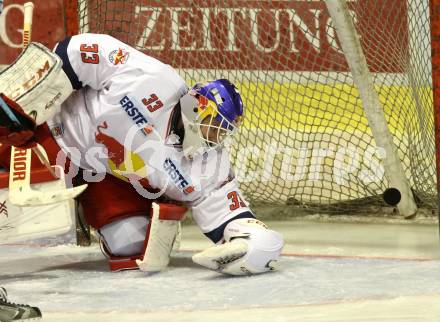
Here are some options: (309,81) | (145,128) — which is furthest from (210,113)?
(309,81)

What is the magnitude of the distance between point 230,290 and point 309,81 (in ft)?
5.91

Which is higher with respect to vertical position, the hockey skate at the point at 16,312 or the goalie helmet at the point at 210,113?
the goalie helmet at the point at 210,113

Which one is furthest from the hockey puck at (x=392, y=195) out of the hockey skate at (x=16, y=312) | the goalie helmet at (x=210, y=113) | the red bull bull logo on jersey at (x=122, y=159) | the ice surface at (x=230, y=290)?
the hockey skate at (x=16, y=312)

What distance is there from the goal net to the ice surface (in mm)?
659

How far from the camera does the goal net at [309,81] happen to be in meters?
3.93

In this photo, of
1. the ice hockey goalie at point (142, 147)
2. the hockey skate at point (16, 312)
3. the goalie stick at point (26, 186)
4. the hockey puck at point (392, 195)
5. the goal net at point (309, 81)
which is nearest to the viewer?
the hockey skate at point (16, 312)

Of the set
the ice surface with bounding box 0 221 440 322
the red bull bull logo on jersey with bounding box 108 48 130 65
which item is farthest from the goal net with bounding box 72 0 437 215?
the ice surface with bounding box 0 221 440 322

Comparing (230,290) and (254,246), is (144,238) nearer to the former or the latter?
(254,246)

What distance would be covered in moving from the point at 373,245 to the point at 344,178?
0.67 meters

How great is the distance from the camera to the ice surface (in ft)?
8.57

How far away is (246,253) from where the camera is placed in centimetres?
310

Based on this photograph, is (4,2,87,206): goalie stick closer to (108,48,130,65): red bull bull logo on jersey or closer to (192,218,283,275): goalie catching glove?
(108,48,130,65): red bull bull logo on jersey

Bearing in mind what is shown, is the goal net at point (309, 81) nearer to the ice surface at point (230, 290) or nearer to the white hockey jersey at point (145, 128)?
the white hockey jersey at point (145, 128)

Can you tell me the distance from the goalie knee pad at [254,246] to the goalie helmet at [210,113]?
0.26 m
